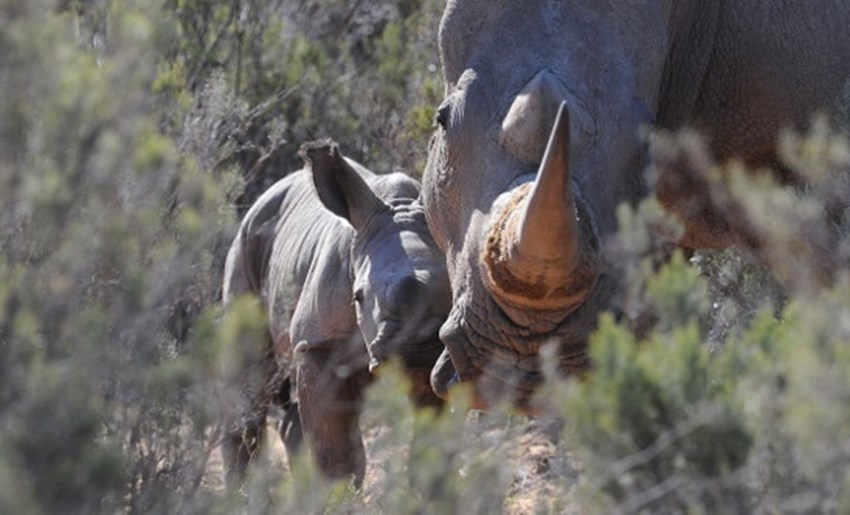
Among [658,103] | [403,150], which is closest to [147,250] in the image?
[658,103]

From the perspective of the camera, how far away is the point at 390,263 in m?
7.81

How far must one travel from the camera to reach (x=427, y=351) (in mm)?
7559

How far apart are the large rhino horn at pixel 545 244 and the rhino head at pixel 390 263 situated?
1.26 meters

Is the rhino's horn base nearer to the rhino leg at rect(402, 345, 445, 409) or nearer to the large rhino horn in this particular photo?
the large rhino horn

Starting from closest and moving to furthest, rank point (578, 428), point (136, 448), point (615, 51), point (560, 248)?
1. point (578, 428)
2. point (136, 448)
3. point (560, 248)
4. point (615, 51)

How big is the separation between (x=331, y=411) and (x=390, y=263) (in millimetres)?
737

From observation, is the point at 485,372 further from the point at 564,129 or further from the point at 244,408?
the point at 564,129

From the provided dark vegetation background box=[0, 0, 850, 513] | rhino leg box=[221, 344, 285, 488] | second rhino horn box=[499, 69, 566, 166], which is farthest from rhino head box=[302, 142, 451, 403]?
second rhino horn box=[499, 69, 566, 166]

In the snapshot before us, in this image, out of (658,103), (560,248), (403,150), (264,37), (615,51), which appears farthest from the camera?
(264,37)

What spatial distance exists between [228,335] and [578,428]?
1.07 m

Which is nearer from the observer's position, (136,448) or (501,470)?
(501,470)

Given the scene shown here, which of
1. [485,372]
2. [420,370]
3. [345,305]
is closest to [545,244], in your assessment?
[485,372]

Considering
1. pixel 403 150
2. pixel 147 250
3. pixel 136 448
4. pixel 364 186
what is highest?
pixel 147 250

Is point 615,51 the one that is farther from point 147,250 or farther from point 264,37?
point 264,37
